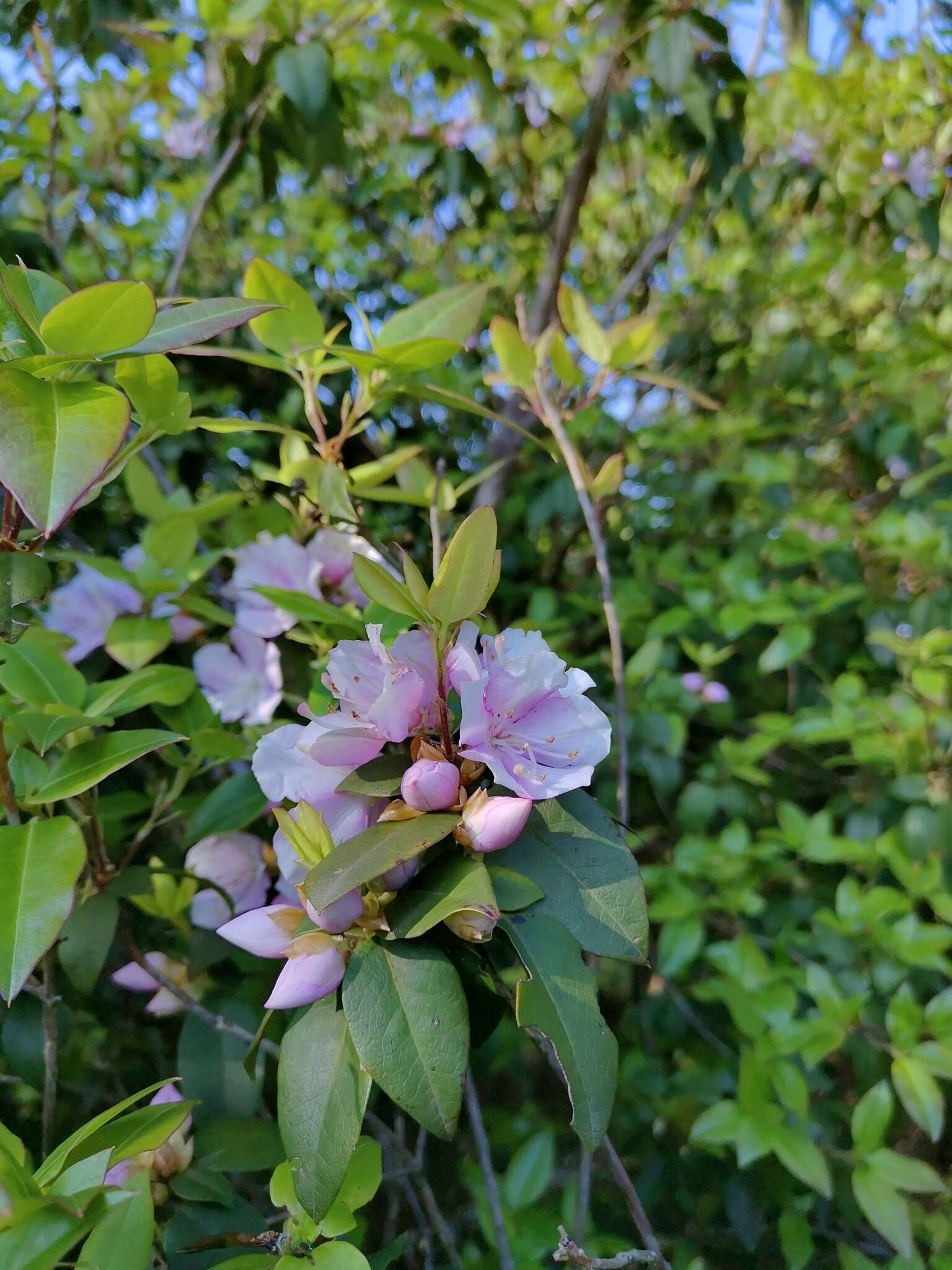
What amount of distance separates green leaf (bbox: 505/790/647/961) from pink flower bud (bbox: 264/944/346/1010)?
130mm

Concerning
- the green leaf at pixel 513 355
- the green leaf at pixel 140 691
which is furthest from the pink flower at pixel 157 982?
the green leaf at pixel 513 355

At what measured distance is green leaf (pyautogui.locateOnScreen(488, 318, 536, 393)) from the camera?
3.02 ft

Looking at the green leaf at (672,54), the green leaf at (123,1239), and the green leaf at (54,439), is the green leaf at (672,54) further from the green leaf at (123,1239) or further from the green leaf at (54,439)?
the green leaf at (123,1239)

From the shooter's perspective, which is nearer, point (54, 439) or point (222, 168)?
point (54, 439)

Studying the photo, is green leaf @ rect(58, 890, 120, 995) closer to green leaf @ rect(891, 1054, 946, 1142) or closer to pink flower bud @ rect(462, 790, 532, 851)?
pink flower bud @ rect(462, 790, 532, 851)

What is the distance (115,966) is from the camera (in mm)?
885

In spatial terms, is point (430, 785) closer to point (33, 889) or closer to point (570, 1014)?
point (570, 1014)

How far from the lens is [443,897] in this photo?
0.52m

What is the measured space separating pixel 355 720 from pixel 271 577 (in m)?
0.41

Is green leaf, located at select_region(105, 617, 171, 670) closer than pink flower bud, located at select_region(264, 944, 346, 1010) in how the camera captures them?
No

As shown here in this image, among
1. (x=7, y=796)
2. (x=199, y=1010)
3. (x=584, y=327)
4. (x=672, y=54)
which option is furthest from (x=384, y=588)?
(x=672, y=54)

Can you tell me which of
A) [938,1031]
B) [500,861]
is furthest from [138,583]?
[938,1031]

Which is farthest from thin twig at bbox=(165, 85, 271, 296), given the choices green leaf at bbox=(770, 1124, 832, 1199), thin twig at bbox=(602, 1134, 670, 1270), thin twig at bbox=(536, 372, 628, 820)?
green leaf at bbox=(770, 1124, 832, 1199)

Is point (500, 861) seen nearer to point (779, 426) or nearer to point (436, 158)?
point (779, 426)
